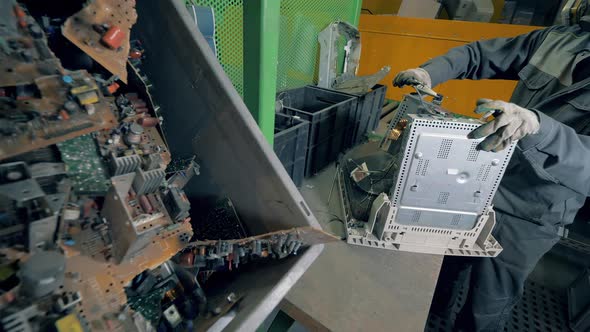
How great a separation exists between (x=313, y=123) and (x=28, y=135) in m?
1.06

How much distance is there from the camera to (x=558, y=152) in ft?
3.03

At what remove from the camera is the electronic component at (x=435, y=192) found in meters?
0.93

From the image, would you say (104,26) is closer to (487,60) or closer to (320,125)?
(320,125)

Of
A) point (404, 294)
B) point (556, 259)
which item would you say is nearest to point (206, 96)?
point (404, 294)

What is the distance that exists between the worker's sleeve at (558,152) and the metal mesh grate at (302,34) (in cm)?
135

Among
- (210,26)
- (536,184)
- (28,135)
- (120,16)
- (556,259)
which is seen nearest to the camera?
(28,135)

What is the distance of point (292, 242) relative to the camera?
0.57 meters

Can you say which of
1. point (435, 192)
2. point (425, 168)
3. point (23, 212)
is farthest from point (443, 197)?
point (23, 212)

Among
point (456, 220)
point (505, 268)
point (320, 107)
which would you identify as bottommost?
point (505, 268)

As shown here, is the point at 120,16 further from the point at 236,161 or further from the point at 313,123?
the point at 313,123

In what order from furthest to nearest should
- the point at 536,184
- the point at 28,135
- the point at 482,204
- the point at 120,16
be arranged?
the point at 536,184, the point at 482,204, the point at 120,16, the point at 28,135

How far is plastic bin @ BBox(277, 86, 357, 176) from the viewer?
144cm

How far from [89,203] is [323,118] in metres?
1.10

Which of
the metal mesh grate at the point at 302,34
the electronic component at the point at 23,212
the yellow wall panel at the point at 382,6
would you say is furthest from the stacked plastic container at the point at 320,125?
the yellow wall panel at the point at 382,6
